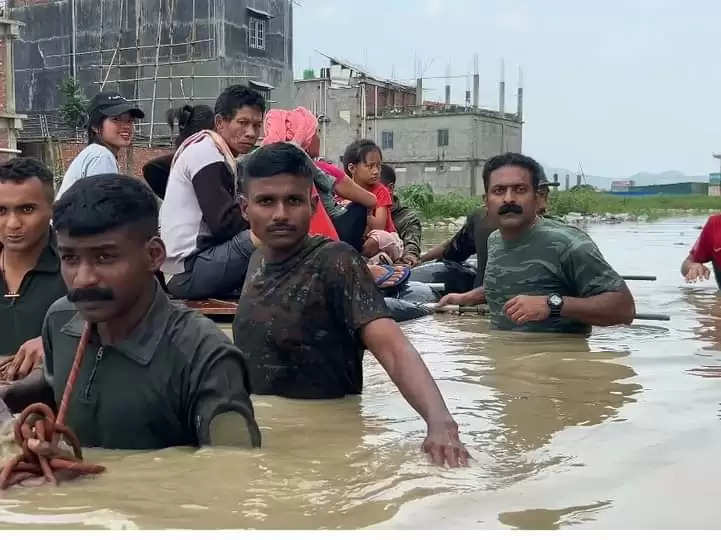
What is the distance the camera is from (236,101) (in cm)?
544

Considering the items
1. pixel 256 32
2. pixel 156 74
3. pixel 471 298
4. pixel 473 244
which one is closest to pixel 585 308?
pixel 471 298

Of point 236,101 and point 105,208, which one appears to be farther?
point 236,101

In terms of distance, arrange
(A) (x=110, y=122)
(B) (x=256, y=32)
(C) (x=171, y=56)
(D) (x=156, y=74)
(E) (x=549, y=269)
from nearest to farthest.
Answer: (E) (x=549, y=269)
(A) (x=110, y=122)
(D) (x=156, y=74)
(C) (x=171, y=56)
(B) (x=256, y=32)

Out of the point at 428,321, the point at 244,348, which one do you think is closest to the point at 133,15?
the point at 428,321

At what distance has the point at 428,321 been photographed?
20.9 feet

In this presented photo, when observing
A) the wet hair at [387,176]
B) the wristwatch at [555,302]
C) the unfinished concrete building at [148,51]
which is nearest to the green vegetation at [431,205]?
the unfinished concrete building at [148,51]

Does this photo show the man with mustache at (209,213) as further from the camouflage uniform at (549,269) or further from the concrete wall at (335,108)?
the concrete wall at (335,108)

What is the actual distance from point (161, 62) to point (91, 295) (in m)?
29.3

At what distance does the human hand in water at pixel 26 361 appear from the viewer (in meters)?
3.19

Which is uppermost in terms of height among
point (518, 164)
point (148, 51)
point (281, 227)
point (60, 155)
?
point (148, 51)

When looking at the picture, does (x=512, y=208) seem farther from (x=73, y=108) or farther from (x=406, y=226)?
(x=73, y=108)

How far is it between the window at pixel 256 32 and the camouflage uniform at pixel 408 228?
24155 millimetres

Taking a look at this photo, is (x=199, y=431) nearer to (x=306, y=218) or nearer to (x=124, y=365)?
(x=124, y=365)

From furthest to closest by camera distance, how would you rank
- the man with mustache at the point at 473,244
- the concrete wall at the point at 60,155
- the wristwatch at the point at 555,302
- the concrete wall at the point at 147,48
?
the concrete wall at the point at 147,48, the concrete wall at the point at 60,155, the man with mustache at the point at 473,244, the wristwatch at the point at 555,302
